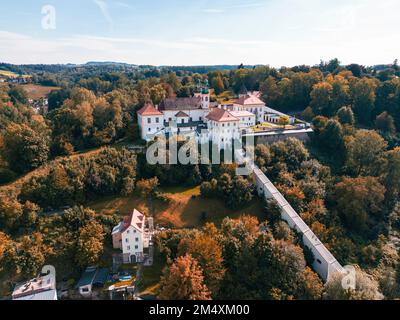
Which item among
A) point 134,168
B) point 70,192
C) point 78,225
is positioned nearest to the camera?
point 78,225

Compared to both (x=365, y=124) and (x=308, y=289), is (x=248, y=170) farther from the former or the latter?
(x=365, y=124)

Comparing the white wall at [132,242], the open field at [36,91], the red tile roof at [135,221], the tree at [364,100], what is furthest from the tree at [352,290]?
the open field at [36,91]

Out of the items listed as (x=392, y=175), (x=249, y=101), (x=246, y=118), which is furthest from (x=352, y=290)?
(x=249, y=101)

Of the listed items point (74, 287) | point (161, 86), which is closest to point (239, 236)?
point (74, 287)

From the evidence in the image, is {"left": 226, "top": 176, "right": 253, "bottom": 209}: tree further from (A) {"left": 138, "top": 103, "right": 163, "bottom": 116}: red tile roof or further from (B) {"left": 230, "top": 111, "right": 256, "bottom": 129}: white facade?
(A) {"left": 138, "top": 103, "right": 163, "bottom": 116}: red tile roof

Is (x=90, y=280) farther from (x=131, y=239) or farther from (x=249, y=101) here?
(x=249, y=101)

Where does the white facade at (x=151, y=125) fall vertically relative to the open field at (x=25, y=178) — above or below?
above

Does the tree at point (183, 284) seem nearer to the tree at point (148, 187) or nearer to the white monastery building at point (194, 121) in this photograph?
the tree at point (148, 187)
